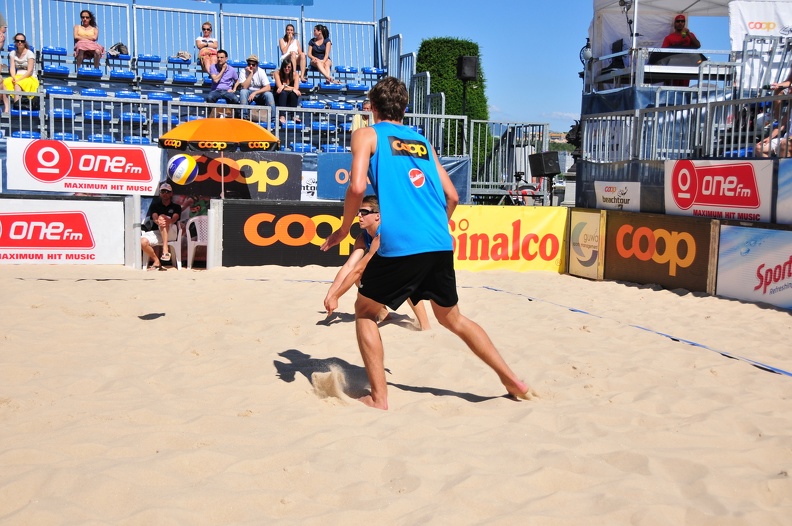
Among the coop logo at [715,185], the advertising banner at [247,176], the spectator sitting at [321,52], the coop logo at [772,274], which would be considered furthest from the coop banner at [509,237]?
the spectator sitting at [321,52]

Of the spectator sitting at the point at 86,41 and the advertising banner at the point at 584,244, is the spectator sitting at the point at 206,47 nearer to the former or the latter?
the spectator sitting at the point at 86,41

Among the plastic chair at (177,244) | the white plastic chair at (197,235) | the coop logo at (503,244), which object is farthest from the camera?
the coop logo at (503,244)

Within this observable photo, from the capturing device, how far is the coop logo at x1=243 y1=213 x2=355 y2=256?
1122cm

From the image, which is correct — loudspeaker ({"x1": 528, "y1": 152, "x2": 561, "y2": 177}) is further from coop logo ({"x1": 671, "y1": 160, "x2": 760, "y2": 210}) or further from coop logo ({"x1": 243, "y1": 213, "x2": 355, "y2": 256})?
coop logo ({"x1": 243, "y1": 213, "x2": 355, "y2": 256})

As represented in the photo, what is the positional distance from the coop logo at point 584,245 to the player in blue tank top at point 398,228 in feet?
23.7

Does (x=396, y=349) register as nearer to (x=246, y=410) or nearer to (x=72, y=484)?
(x=246, y=410)

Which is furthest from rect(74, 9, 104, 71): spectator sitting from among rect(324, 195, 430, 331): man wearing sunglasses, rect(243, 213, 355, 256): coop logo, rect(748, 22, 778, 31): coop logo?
rect(748, 22, 778, 31): coop logo

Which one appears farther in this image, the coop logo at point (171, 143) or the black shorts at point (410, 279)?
the coop logo at point (171, 143)

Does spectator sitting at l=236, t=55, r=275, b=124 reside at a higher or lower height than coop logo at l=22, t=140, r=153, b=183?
higher

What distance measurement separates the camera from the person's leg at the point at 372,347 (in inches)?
172

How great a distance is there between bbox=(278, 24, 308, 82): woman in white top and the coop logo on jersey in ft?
39.8

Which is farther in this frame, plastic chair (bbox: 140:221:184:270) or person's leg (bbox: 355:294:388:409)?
plastic chair (bbox: 140:221:184:270)

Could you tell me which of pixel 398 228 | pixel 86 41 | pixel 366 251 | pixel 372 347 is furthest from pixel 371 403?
pixel 86 41

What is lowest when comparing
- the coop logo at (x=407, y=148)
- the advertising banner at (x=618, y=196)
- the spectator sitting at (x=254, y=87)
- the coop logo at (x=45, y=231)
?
the coop logo at (x=45, y=231)
